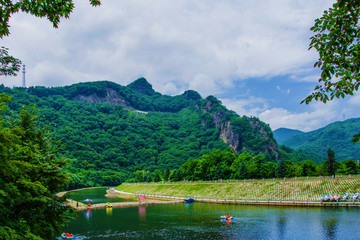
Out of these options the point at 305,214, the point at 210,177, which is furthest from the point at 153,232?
the point at 210,177

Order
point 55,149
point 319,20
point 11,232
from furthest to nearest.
→ point 55,149, point 11,232, point 319,20

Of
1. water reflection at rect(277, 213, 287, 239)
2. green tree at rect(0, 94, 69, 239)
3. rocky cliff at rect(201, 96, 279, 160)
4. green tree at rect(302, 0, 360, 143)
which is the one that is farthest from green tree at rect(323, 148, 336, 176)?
rocky cliff at rect(201, 96, 279, 160)

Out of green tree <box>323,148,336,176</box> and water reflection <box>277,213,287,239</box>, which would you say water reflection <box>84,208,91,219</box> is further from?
green tree <box>323,148,336,176</box>

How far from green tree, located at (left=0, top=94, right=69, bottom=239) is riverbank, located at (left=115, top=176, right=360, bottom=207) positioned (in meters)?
44.0

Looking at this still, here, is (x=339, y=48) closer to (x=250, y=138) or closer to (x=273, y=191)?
(x=273, y=191)

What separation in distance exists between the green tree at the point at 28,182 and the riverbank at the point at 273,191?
44.0 m

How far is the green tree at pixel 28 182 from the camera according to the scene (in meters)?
10.9

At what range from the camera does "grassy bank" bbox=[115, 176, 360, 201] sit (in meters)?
50.4

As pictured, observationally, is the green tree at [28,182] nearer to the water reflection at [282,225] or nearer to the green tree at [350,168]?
the water reflection at [282,225]

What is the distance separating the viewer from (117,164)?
548 ft

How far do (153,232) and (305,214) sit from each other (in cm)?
2218

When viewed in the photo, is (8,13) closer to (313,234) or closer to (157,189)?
(313,234)

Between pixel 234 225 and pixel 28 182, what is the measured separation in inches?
1149

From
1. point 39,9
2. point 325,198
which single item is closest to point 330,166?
point 325,198
